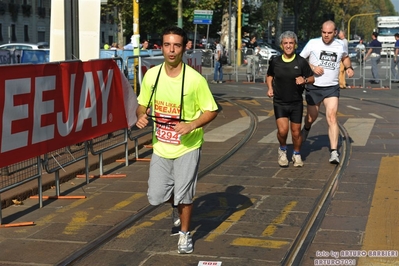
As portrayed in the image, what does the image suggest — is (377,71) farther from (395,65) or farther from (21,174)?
(21,174)

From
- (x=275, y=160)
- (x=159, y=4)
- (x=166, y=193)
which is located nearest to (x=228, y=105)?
(x=275, y=160)

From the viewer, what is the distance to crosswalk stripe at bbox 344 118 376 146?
12617mm

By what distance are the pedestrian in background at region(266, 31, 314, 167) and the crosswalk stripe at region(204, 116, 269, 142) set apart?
2817 mm

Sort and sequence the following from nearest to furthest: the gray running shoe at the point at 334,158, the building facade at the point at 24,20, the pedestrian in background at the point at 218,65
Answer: the gray running shoe at the point at 334,158, the pedestrian in background at the point at 218,65, the building facade at the point at 24,20

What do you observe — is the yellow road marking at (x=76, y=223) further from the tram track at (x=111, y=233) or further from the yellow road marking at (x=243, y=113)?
the yellow road marking at (x=243, y=113)

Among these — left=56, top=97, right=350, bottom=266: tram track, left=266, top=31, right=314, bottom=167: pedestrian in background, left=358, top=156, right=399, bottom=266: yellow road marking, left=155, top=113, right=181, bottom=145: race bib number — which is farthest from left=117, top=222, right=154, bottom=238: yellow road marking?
left=266, top=31, right=314, bottom=167: pedestrian in background

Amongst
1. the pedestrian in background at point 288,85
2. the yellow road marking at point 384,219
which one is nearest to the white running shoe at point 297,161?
the pedestrian in background at point 288,85

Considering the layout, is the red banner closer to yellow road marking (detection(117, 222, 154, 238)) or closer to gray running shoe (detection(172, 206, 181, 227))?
yellow road marking (detection(117, 222, 154, 238))

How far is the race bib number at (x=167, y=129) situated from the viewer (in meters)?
6.04

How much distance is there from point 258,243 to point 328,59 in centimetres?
457

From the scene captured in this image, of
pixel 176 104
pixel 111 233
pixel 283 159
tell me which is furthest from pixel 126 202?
pixel 283 159

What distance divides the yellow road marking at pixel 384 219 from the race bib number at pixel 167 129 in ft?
5.54

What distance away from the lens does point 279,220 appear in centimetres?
723

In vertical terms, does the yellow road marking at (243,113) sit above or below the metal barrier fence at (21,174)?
below
